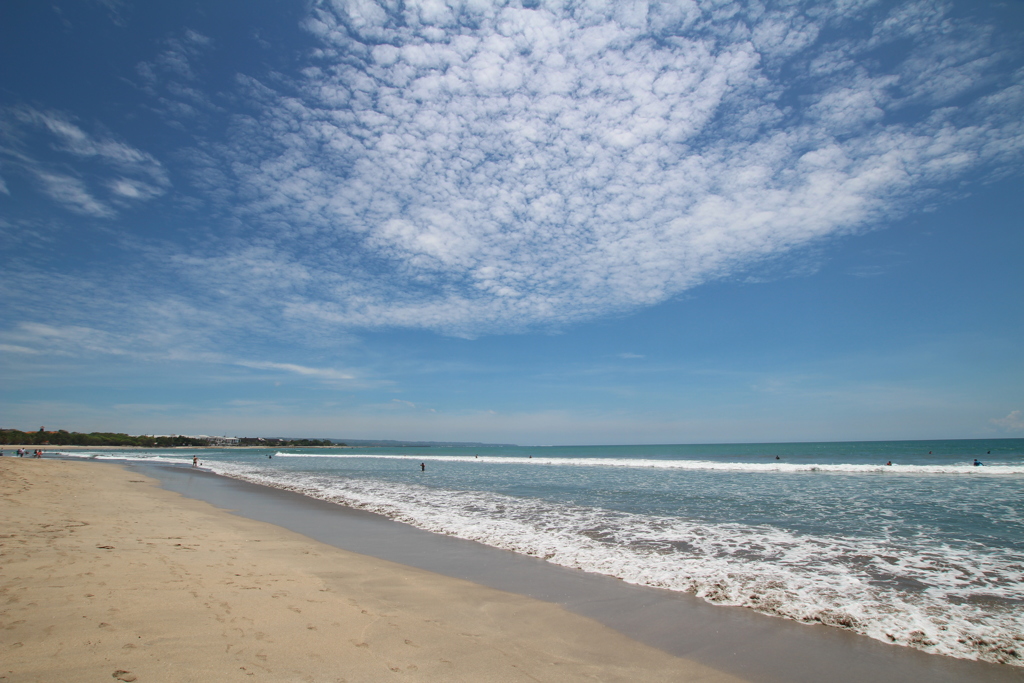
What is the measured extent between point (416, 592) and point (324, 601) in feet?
4.95

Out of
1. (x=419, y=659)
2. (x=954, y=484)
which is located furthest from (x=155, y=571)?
(x=954, y=484)

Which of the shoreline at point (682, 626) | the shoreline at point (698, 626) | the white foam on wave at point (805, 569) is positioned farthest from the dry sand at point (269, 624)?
the white foam on wave at point (805, 569)

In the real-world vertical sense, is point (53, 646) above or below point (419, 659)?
above

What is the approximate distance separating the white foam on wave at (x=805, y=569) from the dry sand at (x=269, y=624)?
124 inches

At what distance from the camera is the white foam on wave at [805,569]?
648 cm

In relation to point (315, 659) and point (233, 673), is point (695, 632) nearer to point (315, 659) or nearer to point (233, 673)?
point (315, 659)

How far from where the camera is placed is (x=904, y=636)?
611 centimetres

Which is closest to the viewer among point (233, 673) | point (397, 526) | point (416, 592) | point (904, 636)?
point (233, 673)

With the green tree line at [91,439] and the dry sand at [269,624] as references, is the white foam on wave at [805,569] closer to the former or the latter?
the dry sand at [269,624]

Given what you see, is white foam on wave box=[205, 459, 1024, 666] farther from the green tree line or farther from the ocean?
the green tree line

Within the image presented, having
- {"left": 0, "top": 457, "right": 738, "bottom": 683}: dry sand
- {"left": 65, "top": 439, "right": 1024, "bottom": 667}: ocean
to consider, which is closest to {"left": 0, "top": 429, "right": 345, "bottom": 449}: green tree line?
{"left": 65, "top": 439, "right": 1024, "bottom": 667}: ocean

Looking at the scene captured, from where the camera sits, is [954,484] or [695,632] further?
[954,484]

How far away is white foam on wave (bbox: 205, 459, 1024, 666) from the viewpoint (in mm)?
6477

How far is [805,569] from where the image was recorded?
909 centimetres
